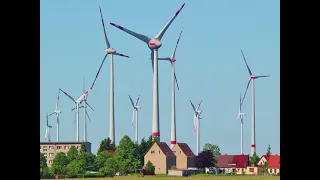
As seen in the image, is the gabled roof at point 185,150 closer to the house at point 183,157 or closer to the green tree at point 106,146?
the house at point 183,157

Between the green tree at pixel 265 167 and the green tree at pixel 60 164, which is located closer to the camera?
the green tree at pixel 60 164

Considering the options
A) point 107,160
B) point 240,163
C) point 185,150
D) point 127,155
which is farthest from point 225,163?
point 107,160

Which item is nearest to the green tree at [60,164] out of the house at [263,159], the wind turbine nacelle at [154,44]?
the wind turbine nacelle at [154,44]

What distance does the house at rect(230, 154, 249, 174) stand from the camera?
6994 centimetres

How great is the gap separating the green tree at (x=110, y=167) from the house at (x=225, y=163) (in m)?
12.5

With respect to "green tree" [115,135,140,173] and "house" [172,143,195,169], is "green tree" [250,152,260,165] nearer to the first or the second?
"house" [172,143,195,169]

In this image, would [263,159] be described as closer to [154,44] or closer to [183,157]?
[183,157]

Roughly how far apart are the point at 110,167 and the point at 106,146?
16.7ft

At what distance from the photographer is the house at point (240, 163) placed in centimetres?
6994

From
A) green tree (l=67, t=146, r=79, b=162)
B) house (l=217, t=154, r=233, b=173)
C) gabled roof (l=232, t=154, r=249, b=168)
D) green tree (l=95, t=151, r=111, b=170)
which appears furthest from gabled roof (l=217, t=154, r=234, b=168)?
green tree (l=67, t=146, r=79, b=162)
